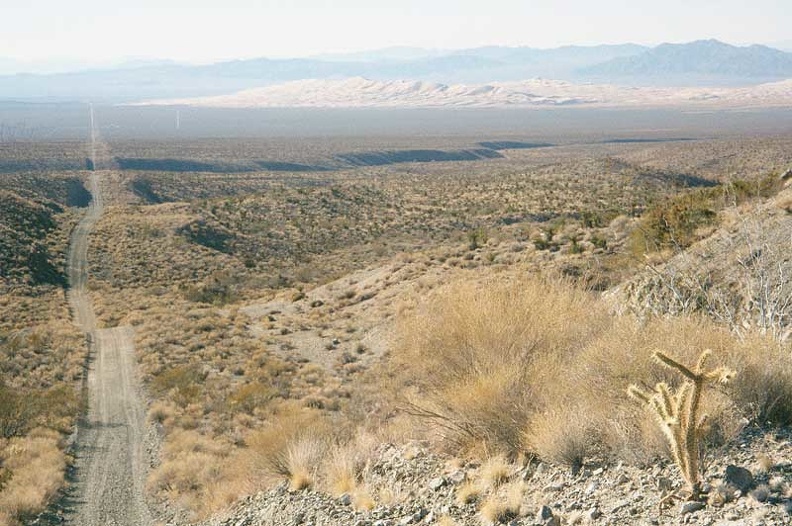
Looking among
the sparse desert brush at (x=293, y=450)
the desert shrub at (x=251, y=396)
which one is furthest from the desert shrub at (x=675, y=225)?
the sparse desert brush at (x=293, y=450)

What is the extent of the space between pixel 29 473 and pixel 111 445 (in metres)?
2.44

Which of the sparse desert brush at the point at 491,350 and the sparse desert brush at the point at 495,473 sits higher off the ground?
the sparse desert brush at the point at 491,350

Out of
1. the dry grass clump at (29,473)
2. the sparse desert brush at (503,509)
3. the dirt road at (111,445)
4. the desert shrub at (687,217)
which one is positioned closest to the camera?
the sparse desert brush at (503,509)

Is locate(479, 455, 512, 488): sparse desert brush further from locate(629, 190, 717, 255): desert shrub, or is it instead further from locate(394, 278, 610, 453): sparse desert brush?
locate(629, 190, 717, 255): desert shrub

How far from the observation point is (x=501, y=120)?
197250 millimetres

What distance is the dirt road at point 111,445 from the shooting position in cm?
1156

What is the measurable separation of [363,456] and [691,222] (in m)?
13.7

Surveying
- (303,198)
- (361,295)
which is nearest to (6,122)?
(303,198)

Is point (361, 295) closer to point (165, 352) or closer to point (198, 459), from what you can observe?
point (165, 352)

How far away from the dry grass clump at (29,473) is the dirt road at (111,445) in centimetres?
42

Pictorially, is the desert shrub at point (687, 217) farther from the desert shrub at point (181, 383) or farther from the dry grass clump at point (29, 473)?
the dry grass clump at point (29, 473)

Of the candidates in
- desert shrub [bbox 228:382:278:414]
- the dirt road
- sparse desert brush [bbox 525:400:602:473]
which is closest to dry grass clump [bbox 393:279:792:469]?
sparse desert brush [bbox 525:400:602:473]

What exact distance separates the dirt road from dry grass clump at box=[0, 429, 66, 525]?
415 mm

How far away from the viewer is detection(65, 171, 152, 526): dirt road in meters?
11.6
